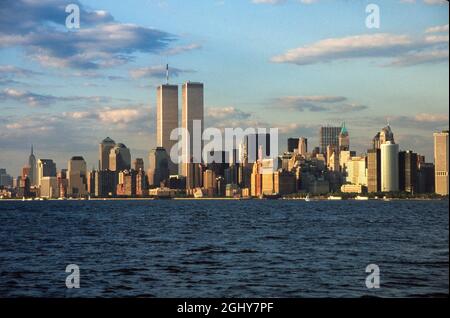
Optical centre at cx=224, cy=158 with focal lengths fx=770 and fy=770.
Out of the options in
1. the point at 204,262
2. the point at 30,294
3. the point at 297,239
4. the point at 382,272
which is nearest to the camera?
the point at 30,294

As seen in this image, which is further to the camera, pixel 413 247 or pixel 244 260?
Answer: pixel 413 247

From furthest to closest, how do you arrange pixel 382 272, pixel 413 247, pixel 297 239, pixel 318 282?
pixel 297 239 → pixel 413 247 → pixel 382 272 → pixel 318 282

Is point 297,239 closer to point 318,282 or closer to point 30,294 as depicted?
point 318,282

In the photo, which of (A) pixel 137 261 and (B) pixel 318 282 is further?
(A) pixel 137 261

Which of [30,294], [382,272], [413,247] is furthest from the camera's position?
[413,247]
